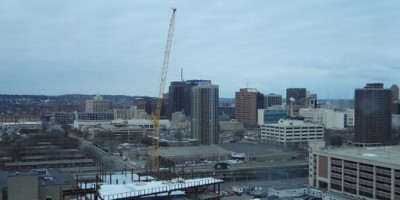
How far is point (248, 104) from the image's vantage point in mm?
51094

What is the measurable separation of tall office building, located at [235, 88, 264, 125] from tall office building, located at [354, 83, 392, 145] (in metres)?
17.4

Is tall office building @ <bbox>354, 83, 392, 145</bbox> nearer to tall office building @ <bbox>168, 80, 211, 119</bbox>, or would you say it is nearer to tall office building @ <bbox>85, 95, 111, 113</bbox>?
tall office building @ <bbox>168, 80, 211, 119</bbox>

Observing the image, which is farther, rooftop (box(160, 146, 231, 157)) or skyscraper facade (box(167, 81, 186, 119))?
skyscraper facade (box(167, 81, 186, 119))

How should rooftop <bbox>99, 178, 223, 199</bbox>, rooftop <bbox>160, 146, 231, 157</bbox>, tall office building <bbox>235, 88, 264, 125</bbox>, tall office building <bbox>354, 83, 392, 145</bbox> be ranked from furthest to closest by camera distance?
tall office building <bbox>235, 88, 264, 125</bbox>
tall office building <bbox>354, 83, 392, 145</bbox>
rooftop <bbox>160, 146, 231, 157</bbox>
rooftop <bbox>99, 178, 223, 199</bbox>

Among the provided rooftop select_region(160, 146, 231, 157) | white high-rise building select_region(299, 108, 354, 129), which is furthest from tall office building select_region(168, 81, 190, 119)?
rooftop select_region(160, 146, 231, 157)

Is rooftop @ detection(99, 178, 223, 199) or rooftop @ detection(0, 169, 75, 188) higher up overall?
rooftop @ detection(99, 178, 223, 199)

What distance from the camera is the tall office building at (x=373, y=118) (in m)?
32.1

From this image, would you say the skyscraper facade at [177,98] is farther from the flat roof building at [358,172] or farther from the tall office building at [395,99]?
the flat roof building at [358,172]

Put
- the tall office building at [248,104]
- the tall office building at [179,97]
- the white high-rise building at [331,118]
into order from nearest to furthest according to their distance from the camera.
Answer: the white high-rise building at [331,118] < the tall office building at [248,104] < the tall office building at [179,97]

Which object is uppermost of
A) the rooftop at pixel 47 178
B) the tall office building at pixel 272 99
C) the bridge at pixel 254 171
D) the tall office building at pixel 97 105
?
the tall office building at pixel 272 99

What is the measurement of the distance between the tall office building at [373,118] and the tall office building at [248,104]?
17421mm

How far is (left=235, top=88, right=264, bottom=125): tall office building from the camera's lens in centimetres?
5000

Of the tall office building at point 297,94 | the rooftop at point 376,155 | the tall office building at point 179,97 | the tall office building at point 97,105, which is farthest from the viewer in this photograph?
the tall office building at point 297,94

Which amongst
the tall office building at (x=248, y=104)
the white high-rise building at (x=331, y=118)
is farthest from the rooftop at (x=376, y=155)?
the tall office building at (x=248, y=104)
